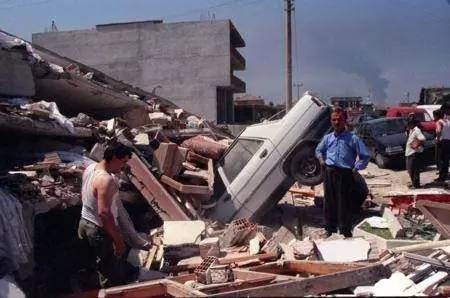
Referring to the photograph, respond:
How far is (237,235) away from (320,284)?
377 centimetres

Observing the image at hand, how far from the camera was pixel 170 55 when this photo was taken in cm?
4444

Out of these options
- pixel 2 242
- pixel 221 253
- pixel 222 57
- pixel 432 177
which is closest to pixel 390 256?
pixel 221 253

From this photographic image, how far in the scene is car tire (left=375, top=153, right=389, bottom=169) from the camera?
18.5 m

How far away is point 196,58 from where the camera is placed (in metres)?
43.7

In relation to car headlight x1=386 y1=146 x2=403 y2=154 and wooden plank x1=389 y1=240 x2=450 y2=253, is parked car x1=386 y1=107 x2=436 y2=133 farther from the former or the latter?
wooden plank x1=389 y1=240 x2=450 y2=253

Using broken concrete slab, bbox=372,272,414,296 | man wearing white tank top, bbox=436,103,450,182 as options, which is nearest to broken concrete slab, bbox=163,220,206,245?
broken concrete slab, bbox=372,272,414,296

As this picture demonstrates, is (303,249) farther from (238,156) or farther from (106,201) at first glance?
(238,156)

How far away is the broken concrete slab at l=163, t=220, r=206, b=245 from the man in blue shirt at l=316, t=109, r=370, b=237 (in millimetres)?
1787

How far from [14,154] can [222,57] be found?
3563 cm

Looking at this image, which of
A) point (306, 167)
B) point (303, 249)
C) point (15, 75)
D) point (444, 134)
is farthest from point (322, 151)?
point (444, 134)

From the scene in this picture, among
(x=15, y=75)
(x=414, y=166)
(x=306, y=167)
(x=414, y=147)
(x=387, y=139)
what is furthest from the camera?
(x=387, y=139)

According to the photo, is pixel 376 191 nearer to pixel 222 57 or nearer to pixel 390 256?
pixel 390 256

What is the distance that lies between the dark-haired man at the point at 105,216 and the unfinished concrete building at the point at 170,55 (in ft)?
121

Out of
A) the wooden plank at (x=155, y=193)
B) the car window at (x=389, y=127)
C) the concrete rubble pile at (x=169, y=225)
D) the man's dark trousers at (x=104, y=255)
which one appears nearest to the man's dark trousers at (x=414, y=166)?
the concrete rubble pile at (x=169, y=225)
